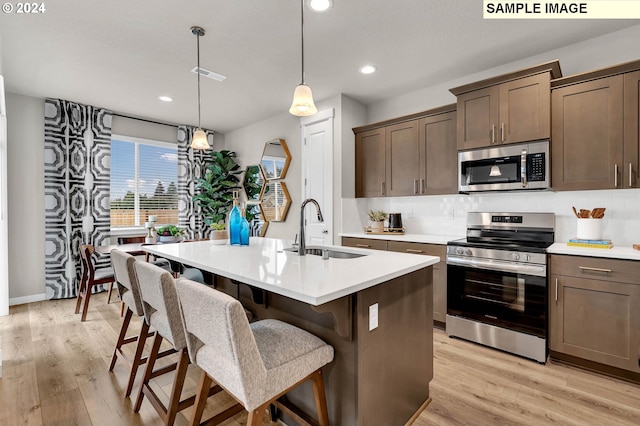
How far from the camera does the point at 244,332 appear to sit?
1.09 meters

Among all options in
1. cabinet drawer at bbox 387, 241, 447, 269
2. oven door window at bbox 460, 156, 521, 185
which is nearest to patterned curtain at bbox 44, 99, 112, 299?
cabinet drawer at bbox 387, 241, 447, 269

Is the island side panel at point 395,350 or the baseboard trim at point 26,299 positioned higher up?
the island side panel at point 395,350

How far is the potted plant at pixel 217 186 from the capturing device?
18.2 feet

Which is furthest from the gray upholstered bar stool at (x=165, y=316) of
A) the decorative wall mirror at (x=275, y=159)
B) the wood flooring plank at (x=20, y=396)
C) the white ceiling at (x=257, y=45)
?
the decorative wall mirror at (x=275, y=159)

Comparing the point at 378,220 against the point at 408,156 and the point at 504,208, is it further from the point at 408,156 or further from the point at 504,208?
the point at 504,208

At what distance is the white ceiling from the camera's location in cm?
238

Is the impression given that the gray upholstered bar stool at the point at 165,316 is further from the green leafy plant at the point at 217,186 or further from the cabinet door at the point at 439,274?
the green leafy plant at the point at 217,186

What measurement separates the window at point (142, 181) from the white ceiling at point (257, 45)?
3.60 feet

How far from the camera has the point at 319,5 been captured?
7.28 ft

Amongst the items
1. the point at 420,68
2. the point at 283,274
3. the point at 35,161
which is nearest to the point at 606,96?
the point at 420,68

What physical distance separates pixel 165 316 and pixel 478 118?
3074 mm

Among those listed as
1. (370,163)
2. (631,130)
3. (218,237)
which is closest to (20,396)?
(218,237)

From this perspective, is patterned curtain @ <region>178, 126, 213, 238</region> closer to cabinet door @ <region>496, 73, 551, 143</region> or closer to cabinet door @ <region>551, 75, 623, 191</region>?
cabinet door @ <region>496, 73, 551, 143</region>

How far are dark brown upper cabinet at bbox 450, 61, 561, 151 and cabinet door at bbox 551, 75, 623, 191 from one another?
0.13 m
